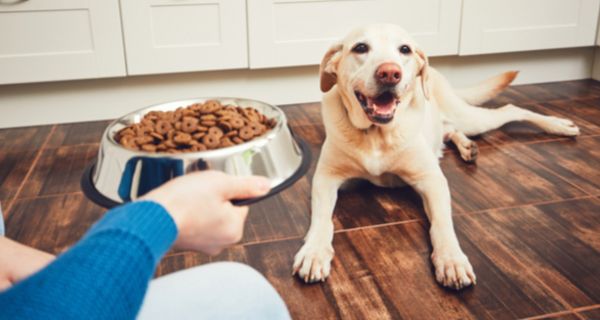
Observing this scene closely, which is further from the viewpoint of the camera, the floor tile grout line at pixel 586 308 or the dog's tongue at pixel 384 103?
the dog's tongue at pixel 384 103

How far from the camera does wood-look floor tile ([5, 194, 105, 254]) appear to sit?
1742 millimetres

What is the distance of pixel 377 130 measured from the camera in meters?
1.89

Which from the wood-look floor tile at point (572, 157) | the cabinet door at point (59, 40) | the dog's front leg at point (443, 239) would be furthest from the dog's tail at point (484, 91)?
the cabinet door at point (59, 40)

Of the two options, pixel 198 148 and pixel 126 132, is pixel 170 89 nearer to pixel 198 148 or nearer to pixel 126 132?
pixel 126 132

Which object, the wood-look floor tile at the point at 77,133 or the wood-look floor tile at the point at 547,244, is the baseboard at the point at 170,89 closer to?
the wood-look floor tile at the point at 77,133

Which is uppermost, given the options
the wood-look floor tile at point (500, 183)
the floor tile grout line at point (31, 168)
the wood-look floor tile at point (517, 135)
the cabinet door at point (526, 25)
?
the cabinet door at point (526, 25)

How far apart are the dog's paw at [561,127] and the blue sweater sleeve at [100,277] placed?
2486 mm

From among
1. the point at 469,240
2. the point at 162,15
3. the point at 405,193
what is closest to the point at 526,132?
the point at 405,193

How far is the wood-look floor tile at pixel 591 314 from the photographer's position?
1317 mm

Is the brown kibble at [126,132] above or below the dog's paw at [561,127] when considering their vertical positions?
above

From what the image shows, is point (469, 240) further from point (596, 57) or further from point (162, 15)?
point (596, 57)

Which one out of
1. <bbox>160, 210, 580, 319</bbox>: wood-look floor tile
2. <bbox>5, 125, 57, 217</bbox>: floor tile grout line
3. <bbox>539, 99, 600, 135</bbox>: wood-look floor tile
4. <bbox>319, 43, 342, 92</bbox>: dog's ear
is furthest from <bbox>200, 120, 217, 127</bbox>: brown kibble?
<bbox>539, 99, 600, 135</bbox>: wood-look floor tile

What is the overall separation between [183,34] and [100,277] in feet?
8.67

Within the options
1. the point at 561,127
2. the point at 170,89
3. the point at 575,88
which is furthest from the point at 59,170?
the point at 575,88
